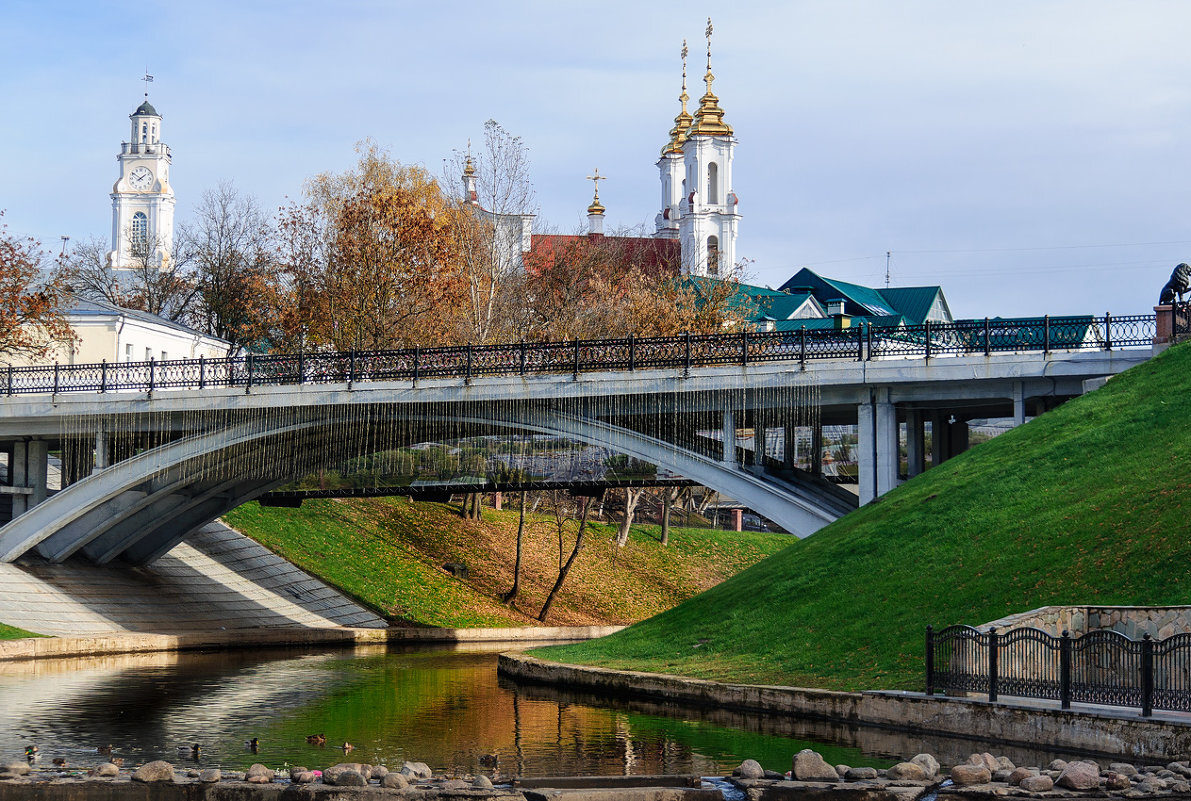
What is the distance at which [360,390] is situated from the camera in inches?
1511

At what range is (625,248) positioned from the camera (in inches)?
3627

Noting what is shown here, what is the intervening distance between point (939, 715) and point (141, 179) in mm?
163063

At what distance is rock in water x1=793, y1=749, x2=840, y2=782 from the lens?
50.1 ft

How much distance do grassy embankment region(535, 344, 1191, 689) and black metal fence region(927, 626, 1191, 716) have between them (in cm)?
141

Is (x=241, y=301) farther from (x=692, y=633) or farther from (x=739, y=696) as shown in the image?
(x=739, y=696)

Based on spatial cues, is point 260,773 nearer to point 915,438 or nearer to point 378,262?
point 915,438

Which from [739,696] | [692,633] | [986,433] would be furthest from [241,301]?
[739,696]

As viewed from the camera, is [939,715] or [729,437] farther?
[729,437]

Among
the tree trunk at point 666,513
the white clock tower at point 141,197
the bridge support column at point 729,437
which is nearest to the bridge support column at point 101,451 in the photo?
the bridge support column at point 729,437

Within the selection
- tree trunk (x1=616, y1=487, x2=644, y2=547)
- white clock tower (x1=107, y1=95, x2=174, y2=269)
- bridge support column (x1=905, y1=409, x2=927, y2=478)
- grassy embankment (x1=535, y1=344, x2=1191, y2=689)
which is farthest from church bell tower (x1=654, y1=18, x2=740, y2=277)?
grassy embankment (x1=535, y1=344, x2=1191, y2=689)

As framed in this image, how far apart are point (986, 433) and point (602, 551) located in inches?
1074

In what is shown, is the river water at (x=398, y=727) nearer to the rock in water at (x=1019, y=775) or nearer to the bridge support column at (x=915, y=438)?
the rock in water at (x=1019, y=775)

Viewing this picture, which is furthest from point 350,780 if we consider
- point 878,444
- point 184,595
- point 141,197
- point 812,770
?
point 141,197

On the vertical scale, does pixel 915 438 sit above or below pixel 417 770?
above
